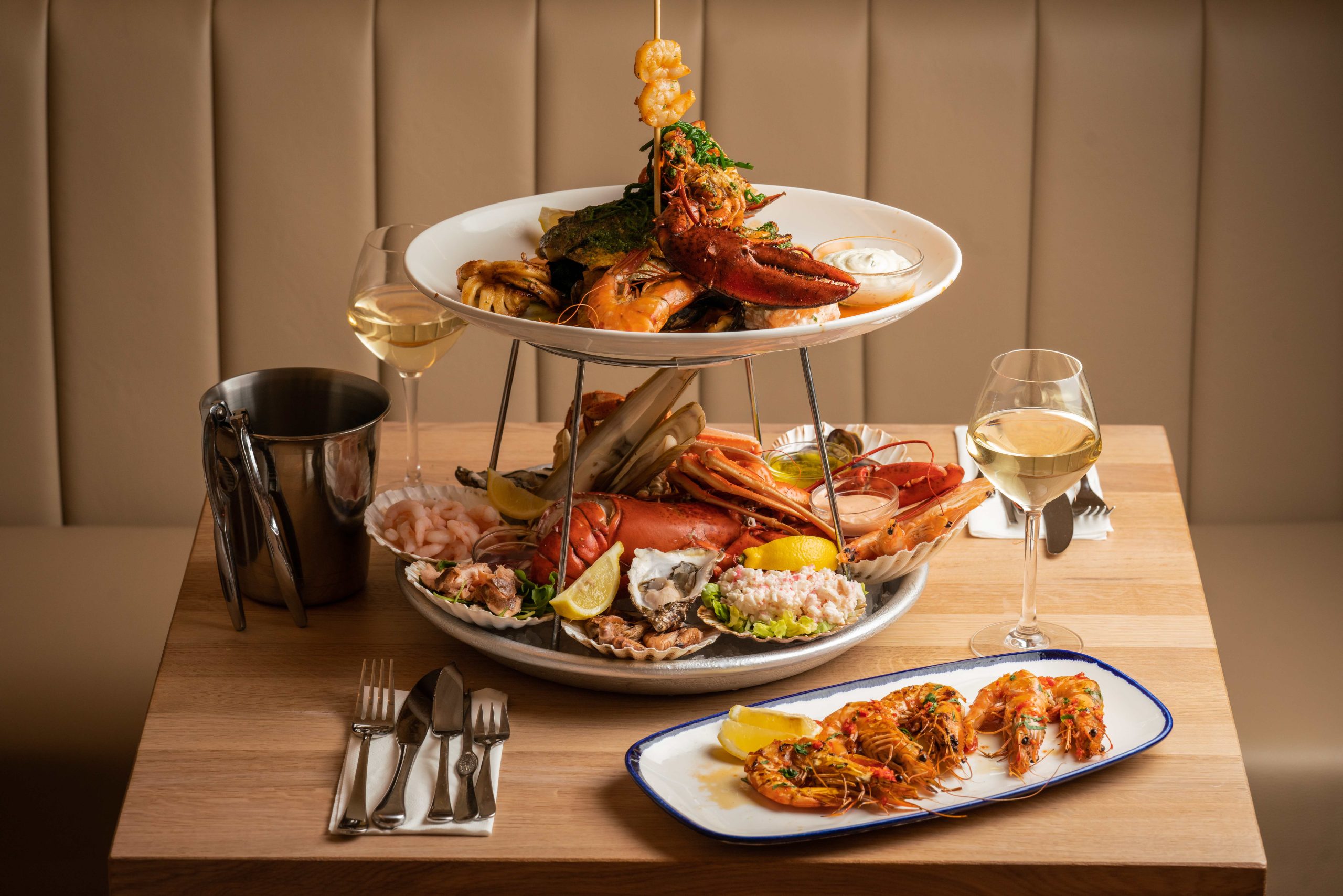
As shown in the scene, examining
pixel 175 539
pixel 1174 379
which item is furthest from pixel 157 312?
pixel 1174 379

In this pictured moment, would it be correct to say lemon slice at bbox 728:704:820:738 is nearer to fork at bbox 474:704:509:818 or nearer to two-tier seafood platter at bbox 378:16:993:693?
two-tier seafood platter at bbox 378:16:993:693

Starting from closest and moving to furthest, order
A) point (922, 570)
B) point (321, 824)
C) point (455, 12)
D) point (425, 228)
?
point (321, 824), point (922, 570), point (425, 228), point (455, 12)

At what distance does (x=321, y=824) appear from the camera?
1014 mm

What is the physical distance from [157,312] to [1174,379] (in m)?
1.93

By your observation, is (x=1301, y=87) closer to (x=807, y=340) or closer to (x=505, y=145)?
(x=505, y=145)

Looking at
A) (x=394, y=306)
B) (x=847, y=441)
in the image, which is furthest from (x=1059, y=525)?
(x=394, y=306)

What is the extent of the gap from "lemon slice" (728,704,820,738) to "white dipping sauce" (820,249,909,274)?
42 centimetres

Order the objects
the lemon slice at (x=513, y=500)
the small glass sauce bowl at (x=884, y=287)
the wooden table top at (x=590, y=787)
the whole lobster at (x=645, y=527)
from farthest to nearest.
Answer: the lemon slice at (x=513, y=500), the whole lobster at (x=645, y=527), the small glass sauce bowl at (x=884, y=287), the wooden table top at (x=590, y=787)

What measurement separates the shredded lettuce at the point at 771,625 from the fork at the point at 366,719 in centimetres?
31

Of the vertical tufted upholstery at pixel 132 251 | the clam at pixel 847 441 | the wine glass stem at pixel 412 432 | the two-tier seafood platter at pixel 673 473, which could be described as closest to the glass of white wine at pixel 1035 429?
the two-tier seafood platter at pixel 673 473

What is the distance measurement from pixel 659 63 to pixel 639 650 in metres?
0.55

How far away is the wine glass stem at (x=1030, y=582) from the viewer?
4.13ft

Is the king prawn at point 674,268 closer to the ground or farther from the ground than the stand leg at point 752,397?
farther from the ground

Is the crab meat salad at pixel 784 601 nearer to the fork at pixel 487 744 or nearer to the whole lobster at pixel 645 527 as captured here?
the whole lobster at pixel 645 527
